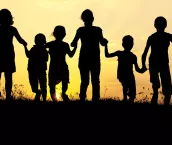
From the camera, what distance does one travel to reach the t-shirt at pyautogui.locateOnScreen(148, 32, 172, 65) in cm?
1262

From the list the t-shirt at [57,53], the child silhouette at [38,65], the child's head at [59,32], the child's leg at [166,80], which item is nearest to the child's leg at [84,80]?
the t-shirt at [57,53]

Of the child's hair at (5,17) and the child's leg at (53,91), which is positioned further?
the child's leg at (53,91)

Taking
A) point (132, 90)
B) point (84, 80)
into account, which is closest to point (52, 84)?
point (84, 80)

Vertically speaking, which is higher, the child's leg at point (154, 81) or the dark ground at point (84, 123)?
the child's leg at point (154, 81)

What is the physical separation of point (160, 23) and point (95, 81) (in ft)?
8.33

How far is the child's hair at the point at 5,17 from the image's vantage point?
39.8ft

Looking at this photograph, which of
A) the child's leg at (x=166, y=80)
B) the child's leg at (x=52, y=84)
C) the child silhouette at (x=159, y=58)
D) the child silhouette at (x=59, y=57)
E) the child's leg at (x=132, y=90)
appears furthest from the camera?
the child's leg at (x=132, y=90)

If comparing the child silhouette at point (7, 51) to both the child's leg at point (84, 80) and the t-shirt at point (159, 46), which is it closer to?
the child's leg at point (84, 80)

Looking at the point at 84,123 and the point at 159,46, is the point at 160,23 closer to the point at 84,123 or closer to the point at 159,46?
the point at 159,46

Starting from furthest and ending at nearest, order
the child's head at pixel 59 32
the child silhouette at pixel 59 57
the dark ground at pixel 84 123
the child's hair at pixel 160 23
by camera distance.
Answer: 1. the child silhouette at pixel 59 57
2. the child's head at pixel 59 32
3. the child's hair at pixel 160 23
4. the dark ground at pixel 84 123

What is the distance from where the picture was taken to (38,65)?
13.7 metres

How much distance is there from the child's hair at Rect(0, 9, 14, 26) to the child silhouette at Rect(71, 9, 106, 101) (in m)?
1.93

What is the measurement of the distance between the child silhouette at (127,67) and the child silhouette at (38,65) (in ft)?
7.00

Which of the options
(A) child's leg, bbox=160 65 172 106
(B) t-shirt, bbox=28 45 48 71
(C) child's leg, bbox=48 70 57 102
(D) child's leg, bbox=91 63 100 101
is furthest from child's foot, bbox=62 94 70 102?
(A) child's leg, bbox=160 65 172 106
